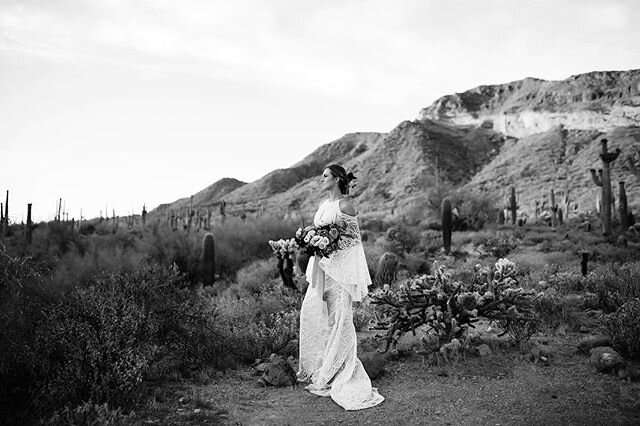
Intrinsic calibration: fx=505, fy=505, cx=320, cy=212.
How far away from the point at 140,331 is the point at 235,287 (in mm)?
9225

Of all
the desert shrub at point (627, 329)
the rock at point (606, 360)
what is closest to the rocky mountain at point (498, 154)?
the desert shrub at point (627, 329)

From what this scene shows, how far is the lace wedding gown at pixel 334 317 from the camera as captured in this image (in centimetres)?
556

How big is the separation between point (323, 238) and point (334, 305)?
837 mm

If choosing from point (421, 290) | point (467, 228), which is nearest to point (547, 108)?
point (467, 228)

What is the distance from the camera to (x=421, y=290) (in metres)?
7.33

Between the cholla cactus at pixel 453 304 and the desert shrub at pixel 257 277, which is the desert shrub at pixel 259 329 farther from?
the desert shrub at pixel 257 277

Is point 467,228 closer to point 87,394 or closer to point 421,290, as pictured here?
point 421,290

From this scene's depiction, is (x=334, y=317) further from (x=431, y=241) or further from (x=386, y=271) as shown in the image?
(x=431, y=241)

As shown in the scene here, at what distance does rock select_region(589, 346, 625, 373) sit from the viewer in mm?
5625

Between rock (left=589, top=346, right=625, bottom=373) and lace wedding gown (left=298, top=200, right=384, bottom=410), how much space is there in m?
2.60

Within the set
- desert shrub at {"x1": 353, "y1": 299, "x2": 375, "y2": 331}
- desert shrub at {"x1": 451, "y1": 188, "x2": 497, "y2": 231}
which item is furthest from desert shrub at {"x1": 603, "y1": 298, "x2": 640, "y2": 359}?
desert shrub at {"x1": 451, "y1": 188, "x2": 497, "y2": 231}

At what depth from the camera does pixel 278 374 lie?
6016 mm

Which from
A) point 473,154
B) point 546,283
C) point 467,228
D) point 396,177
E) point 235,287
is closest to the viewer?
point 546,283

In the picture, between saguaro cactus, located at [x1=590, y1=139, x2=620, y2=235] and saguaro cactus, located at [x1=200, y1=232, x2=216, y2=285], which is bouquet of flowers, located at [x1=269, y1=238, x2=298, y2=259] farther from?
saguaro cactus, located at [x1=590, y1=139, x2=620, y2=235]
